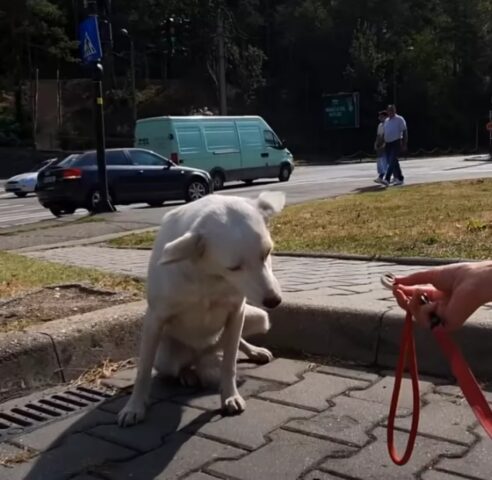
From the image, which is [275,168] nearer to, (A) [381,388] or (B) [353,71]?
(A) [381,388]

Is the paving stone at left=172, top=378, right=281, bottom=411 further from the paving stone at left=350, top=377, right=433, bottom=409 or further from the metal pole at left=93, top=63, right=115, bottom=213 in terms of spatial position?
the metal pole at left=93, top=63, right=115, bottom=213

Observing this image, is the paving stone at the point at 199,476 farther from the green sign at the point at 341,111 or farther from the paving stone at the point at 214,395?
the green sign at the point at 341,111

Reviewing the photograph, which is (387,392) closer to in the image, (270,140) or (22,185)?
(270,140)

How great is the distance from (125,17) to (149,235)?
55.6 metres

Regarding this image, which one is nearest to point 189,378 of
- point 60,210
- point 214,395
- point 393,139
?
point 214,395

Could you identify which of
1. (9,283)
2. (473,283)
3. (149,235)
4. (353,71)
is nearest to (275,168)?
(149,235)

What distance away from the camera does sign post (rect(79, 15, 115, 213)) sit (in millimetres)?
15970

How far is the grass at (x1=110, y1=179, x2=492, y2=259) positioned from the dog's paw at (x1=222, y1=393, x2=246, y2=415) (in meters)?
3.43

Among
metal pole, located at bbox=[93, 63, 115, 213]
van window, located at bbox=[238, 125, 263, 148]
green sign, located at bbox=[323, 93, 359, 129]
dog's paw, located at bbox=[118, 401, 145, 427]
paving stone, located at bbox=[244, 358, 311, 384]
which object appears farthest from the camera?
green sign, located at bbox=[323, 93, 359, 129]

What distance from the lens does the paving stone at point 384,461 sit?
316 cm

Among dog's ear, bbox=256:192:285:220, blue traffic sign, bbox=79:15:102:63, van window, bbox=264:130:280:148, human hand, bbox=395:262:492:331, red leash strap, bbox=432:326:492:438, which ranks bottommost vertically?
red leash strap, bbox=432:326:492:438

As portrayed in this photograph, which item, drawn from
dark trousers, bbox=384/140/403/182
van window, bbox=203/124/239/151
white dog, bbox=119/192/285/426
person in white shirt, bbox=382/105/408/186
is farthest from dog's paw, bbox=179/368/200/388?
van window, bbox=203/124/239/151

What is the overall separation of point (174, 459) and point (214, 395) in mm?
840

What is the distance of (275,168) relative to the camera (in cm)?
2884
